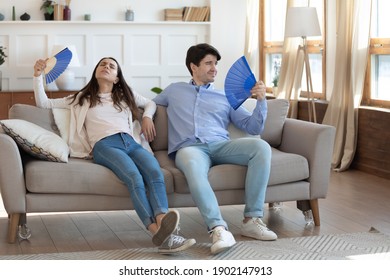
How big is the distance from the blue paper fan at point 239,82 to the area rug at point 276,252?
35.7 inches

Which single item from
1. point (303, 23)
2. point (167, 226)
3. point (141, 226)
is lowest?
point (141, 226)

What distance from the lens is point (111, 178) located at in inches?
168

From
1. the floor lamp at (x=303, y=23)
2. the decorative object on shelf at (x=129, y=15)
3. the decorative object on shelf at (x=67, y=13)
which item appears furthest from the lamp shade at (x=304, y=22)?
the decorative object on shelf at (x=67, y=13)

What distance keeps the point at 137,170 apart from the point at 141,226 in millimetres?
631

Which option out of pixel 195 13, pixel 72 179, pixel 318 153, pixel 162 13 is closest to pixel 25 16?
pixel 162 13

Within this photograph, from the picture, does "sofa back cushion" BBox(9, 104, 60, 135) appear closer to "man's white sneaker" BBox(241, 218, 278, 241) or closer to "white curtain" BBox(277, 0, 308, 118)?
"man's white sneaker" BBox(241, 218, 278, 241)

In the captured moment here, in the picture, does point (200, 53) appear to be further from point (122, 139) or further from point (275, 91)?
point (275, 91)

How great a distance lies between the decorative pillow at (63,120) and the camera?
4648mm

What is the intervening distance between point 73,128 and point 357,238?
1810 mm

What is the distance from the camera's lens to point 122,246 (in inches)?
168

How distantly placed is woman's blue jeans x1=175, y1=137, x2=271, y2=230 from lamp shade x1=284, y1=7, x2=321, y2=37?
2848 mm

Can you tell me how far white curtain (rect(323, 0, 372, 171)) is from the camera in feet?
22.0

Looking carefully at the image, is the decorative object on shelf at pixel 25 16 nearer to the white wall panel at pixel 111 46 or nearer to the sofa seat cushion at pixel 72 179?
the white wall panel at pixel 111 46

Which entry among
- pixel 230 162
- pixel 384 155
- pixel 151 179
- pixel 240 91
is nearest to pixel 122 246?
pixel 151 179
